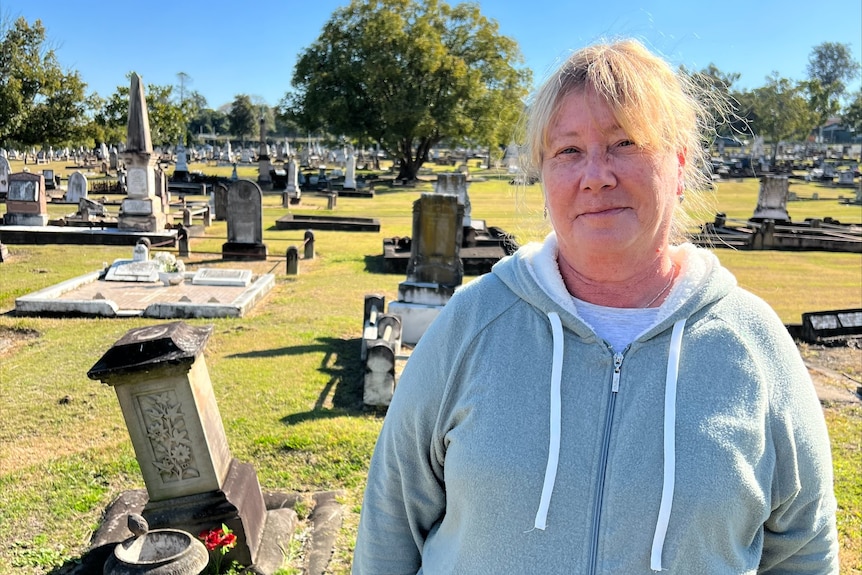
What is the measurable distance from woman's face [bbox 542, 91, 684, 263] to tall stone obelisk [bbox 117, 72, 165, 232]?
58.2ft

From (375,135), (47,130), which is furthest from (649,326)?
(375,135)

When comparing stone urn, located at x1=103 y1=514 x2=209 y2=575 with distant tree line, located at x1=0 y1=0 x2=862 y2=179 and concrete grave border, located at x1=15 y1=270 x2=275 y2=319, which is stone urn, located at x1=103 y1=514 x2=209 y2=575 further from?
distant tree line, located at x1=0 y1=0 x2=862 y2=179

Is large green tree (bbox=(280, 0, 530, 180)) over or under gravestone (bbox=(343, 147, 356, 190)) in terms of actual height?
over

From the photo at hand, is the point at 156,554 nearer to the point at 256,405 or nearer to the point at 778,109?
the point at 256,405

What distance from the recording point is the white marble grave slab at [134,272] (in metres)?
11.8

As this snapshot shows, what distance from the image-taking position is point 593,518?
139 cm

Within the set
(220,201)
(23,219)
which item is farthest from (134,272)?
(220,201)

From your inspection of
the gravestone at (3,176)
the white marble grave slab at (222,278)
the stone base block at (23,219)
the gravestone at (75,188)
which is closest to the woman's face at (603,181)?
the white marble grave slab at (222,278)

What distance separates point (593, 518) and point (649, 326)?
45 centimetres

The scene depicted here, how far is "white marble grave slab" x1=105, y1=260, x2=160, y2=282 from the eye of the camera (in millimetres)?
11812

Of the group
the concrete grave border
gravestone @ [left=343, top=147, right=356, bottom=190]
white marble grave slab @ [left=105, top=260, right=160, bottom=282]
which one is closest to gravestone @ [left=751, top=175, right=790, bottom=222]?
gravestone @ [left=343, top=147, right=356, bottom=190]

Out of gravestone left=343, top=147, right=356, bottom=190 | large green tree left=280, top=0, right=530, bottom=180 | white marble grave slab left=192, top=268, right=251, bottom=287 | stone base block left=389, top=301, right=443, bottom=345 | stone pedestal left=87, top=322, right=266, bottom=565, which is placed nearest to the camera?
stone pedestal left=87, top=322, right=266, bottom=565

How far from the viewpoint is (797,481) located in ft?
4.79

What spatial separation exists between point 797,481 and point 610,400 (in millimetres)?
460
